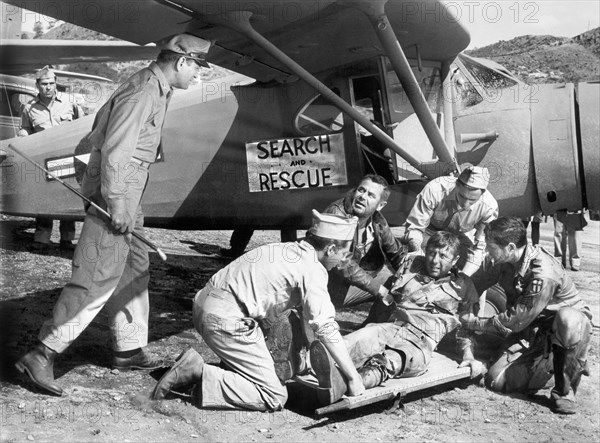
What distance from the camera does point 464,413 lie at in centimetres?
489

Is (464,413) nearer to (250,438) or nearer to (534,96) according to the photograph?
(250,438)

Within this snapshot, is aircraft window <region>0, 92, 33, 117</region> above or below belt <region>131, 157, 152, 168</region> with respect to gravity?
above

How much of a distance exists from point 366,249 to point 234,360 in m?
1.98

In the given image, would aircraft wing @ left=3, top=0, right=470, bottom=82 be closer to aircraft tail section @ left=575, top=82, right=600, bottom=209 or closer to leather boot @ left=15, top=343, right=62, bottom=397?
aircraft tail section @ left=575, top=82, right=600, bottom=209

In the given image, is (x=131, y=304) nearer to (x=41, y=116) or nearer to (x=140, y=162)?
(x=140, y=162)

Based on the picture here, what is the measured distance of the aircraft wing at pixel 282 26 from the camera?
4988 millimetres

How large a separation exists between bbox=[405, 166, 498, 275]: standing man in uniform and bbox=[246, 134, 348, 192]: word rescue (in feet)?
3.32

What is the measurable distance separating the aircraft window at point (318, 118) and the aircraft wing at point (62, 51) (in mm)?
9194

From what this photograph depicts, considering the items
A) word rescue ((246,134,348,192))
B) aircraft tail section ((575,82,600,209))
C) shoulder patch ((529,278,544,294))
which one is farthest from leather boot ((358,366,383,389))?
aircraft tail section ((575,82,600,209))

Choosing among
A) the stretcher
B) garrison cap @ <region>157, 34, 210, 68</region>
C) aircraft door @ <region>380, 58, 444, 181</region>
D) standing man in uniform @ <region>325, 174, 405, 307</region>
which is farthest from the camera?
aircraft door @ <region>380, 58, 444, 181</region>

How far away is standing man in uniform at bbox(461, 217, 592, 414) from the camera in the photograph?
5.05m

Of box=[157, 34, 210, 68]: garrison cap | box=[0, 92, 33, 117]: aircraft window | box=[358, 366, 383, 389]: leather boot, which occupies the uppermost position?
box=[0, 92, 33, 117]: aircraft window

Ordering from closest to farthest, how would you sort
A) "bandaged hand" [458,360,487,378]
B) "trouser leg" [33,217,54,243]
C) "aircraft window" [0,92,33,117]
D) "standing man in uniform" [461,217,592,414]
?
"standing man in uniform" [461,217,592,414] → "bandaged hand" [458,360,487,378] → "trouser leg" [33,217,54,243] → "aircraft window" [0,92,33,117]

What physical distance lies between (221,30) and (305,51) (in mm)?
1018
